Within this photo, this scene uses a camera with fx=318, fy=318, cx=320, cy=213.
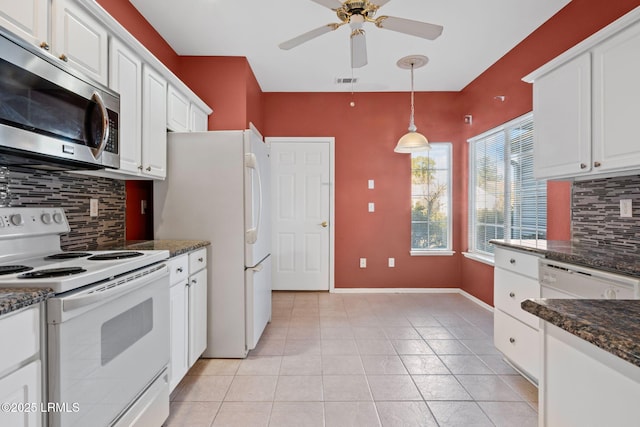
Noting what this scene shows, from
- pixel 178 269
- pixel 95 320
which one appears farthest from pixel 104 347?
pixel 178 269

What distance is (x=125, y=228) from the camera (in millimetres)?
2430

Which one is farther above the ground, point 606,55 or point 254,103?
point 254,103

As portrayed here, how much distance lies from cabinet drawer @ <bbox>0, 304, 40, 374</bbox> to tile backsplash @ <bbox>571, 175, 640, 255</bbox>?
115 inches

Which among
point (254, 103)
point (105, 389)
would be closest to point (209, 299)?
point (105, 389)

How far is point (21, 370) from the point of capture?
0.92 meters

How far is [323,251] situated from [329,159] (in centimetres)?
126

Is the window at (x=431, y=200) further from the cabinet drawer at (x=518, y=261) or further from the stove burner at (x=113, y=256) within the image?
the stove burner at (x=113, y=256)

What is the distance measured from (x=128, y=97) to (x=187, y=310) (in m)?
1.39

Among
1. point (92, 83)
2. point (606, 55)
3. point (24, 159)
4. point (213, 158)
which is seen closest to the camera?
point (24, 159)

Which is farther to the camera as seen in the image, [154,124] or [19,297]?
[154,124]

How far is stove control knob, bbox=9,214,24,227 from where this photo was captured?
57.5 inches

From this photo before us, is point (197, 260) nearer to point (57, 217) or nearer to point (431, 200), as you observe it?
point (57, 217)

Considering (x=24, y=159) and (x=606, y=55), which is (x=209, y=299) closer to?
(x=24, y=159)

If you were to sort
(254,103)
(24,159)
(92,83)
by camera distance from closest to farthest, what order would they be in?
1. (24,159)
2. (92,83)
3. (254,103)
